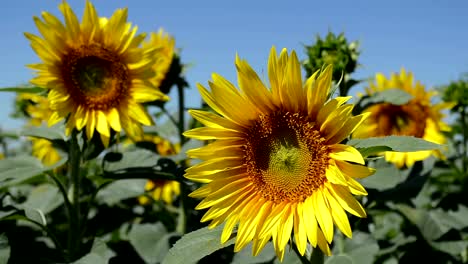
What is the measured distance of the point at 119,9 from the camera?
2.88 metres

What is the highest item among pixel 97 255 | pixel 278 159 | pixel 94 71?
pixel 94 71

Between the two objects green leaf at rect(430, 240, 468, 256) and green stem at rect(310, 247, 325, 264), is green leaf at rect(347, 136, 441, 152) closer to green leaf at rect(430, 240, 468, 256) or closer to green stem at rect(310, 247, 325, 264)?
green stem at rect(310, 247, 325, 264)

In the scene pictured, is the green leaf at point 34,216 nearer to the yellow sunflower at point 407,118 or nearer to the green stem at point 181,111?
the green stem at point 181,111

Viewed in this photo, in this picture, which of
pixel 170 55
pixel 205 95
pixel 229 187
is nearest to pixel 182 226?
pixel 170 55

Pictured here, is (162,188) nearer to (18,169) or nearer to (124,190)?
(124,190)

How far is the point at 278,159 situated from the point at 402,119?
1.99 meters

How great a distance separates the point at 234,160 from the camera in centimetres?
216

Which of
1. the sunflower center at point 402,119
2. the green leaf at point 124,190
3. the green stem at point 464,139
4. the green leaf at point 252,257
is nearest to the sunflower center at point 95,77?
the green leaf at point 124,190

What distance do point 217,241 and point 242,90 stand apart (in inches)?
20.0

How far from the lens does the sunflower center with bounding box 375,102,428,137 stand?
381cm

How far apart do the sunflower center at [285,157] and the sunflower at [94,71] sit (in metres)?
0.90

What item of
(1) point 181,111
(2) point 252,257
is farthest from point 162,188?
(2) point 252,257

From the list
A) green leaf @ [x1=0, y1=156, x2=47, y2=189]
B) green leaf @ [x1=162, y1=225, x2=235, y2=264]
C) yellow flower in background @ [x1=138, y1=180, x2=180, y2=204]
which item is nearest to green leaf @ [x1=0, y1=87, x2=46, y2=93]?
green leaf @ [x1=0, y1=156, x2=47, y2=189]

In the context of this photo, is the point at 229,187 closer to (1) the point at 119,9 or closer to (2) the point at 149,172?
(2) the point at 149,172
